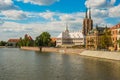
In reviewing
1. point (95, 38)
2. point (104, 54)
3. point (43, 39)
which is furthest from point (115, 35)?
point (43, 39)

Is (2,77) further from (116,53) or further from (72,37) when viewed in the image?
(72,37)

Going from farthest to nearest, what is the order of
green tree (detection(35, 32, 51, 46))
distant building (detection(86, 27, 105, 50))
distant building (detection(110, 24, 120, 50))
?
1. green tree (detection(35, 32, 51, 46))
2. distant building (detection(86, 27, 105, 50))
3. distant building (detection(110, 24, 120, 50))

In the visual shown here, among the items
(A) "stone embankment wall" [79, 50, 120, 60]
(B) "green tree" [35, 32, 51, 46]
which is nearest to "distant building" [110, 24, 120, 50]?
(A) "stone embankment wall" [79, 50, 120, 60]

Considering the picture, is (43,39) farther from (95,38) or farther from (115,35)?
(115,35)

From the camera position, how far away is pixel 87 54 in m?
104

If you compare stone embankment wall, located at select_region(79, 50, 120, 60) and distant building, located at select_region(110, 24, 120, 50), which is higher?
distant building, located at select_region(110, 24, 120, 50)

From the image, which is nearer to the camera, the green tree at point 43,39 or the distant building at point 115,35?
the distant building at point 115,35

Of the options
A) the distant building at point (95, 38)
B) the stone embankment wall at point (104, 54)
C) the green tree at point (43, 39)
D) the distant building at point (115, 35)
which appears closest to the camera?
the stone embankment wall at point (104, 54)

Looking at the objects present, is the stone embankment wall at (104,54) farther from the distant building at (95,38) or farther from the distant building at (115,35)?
the distant building at (95,38)

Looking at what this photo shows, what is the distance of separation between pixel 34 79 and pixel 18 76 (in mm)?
4113

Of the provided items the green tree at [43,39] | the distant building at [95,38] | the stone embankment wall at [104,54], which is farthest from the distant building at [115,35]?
the green tree at [43,39]

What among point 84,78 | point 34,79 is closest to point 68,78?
point 84,78

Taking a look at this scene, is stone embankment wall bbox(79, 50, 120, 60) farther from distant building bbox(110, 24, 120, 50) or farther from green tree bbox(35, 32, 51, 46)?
green tree bbox(35, 32, 51, 46)

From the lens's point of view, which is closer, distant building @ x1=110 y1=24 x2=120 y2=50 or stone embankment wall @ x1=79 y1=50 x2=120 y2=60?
stone embankment wall @ x1=79 y1=50 x2=120 y2=60
